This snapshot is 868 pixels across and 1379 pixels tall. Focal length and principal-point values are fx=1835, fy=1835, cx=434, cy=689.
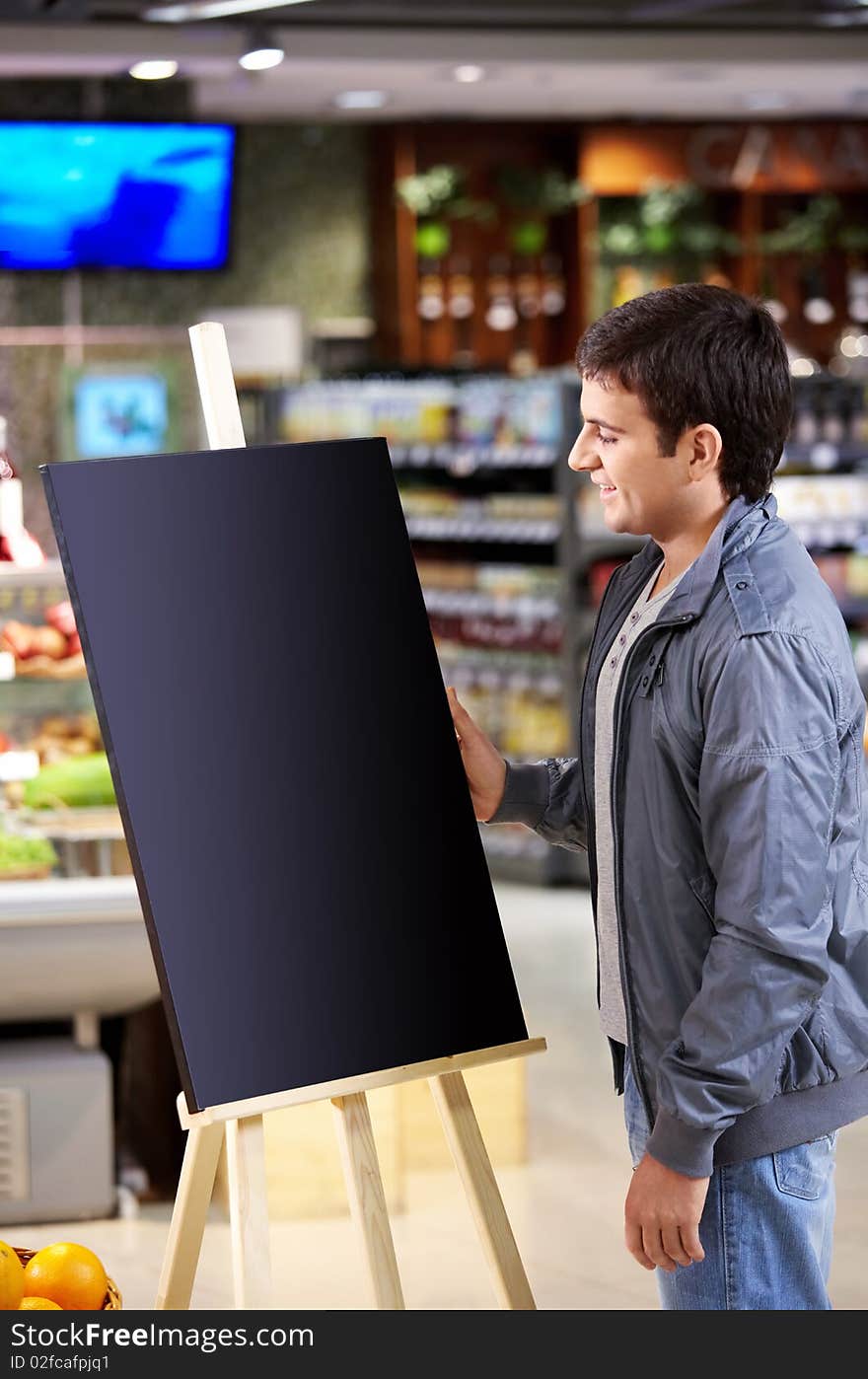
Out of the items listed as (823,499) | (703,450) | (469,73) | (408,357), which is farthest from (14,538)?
(408,357)

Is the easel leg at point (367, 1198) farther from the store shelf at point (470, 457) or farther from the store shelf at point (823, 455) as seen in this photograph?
the store shelf at point (823, 455)

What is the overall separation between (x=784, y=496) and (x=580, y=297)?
3985mm

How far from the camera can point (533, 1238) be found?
397 centimetres

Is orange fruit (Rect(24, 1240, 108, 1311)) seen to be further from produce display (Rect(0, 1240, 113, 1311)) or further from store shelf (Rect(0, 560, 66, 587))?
store shelf (Rect(0, 560, 66, 587))

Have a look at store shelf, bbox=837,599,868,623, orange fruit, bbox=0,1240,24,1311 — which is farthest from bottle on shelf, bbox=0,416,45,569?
store shelf, bbox=837,599,868,623

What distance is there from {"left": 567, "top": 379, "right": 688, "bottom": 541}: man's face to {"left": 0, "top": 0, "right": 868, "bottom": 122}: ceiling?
5890mm

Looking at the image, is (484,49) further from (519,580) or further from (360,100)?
(519,580)

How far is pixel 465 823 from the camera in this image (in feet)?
7.21

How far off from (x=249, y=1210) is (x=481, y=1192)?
28 centimetres

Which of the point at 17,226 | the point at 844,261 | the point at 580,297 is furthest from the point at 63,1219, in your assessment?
the point at 844,261

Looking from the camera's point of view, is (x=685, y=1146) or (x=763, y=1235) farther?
(x=763, y=1235)

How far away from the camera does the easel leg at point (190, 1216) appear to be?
7.04ft

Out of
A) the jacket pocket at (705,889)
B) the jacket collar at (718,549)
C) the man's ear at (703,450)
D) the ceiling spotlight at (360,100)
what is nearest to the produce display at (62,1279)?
the jacket pocket at (705,889)

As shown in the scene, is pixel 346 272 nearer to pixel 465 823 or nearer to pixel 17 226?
pixel 17 226
